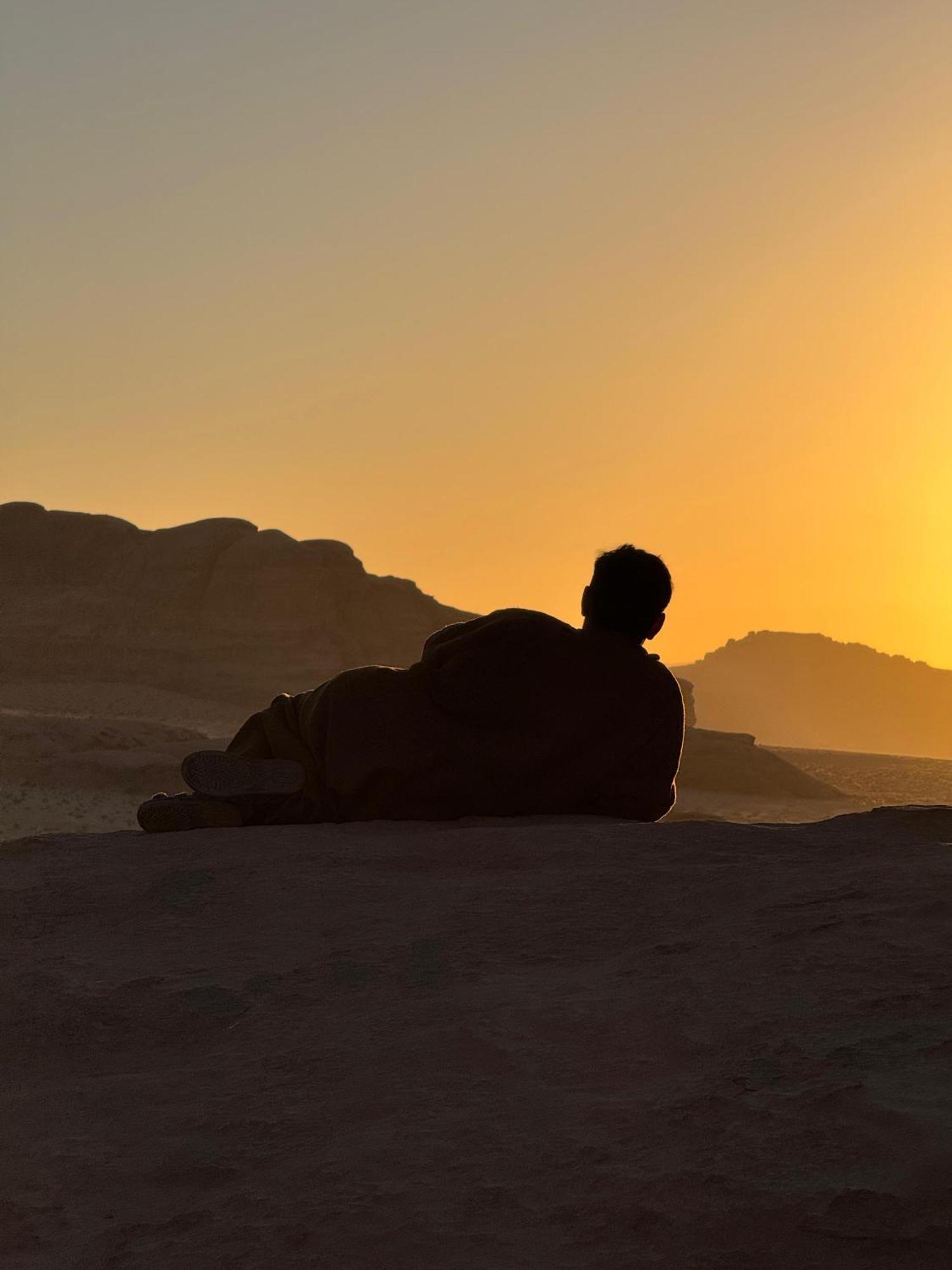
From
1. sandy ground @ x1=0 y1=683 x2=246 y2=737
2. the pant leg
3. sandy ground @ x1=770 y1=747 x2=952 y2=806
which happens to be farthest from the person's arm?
sandy ground @ x1=0 y1=683 x2=246 y2=737

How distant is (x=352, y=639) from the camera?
49.6 meters

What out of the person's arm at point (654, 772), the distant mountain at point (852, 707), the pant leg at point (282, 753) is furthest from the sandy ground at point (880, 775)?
the distant mountain at point (852, 707)

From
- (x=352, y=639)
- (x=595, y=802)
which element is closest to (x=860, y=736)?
(x=352, y=639)

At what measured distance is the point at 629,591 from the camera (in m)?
4.49

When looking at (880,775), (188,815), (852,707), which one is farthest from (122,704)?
(852,707)

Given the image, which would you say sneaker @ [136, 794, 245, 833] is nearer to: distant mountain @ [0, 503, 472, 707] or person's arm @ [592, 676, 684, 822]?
person's arm @ [592, 676, 684, 822]

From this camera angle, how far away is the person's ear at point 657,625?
4535 millimetres

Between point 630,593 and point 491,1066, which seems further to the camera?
point 630,593

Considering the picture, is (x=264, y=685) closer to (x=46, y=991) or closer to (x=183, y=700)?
(x=183, y=700)

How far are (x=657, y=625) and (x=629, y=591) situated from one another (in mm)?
170

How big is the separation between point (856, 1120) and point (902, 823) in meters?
2.13

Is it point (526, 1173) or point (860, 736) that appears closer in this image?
point (526, 1173)

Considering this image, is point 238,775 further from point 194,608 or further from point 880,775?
point 880,775

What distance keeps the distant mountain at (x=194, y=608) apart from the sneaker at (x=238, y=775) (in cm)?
3878
